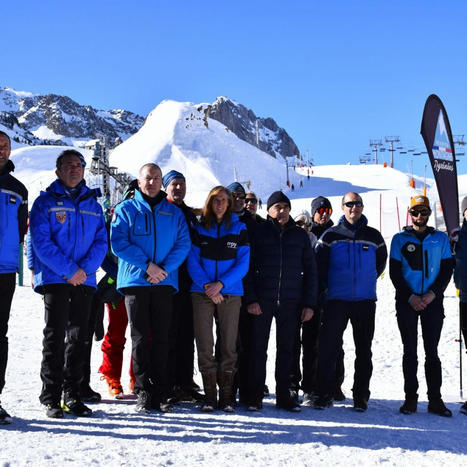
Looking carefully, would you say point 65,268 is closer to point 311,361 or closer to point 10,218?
point 10,218

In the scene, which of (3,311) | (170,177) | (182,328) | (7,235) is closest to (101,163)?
(170,177)

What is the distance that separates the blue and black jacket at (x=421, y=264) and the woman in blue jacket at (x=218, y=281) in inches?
59.6

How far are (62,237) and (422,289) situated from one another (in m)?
3.15

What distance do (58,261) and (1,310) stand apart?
498 mm

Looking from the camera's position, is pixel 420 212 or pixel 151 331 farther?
pixel 420 212

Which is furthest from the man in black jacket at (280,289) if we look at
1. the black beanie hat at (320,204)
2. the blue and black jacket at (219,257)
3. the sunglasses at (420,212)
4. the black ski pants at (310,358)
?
the black beanie hat at (320,204)

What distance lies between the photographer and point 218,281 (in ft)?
15.1

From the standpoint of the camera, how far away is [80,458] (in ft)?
10.6

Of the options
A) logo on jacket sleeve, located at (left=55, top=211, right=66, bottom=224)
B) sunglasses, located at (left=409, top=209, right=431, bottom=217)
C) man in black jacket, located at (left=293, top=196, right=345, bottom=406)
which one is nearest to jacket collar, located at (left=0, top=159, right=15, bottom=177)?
logo on jacket sleeve, located at (left=55, top=211, right=66, bottom=224)

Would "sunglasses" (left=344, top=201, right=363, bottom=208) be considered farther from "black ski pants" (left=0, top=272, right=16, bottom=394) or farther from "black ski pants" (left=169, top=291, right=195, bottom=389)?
"black ski pants" (left=0, top=272, right=16, bottom=394)

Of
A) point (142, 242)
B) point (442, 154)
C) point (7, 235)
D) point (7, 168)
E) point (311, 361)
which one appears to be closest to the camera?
point (7, 235)

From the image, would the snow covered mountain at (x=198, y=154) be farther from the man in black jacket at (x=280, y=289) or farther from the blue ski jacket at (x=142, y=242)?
the blue ski jacket at (x=142, y=242)

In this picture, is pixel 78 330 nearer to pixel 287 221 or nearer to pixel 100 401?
pixel 100 401

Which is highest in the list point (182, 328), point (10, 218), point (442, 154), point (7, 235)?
point (442, 154)
